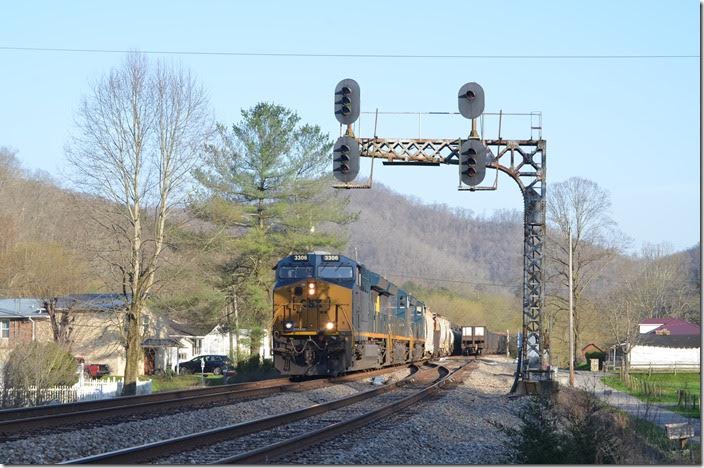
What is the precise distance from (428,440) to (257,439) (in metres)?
2.84

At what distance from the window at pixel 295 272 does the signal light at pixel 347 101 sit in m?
10.7

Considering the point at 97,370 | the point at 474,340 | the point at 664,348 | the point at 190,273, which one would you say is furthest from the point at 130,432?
the point at 664,348

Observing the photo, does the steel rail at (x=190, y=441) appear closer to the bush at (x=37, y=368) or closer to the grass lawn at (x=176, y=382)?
the bush at (x=37, y=368)

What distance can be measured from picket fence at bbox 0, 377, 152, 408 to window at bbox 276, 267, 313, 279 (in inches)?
226

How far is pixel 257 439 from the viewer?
13664 millimetres

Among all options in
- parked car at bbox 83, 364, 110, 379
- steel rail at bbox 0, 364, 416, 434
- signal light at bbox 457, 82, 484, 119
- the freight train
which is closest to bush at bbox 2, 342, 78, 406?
steel rail at bbox 0, 364, 416, 434

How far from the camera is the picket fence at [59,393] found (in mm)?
23250

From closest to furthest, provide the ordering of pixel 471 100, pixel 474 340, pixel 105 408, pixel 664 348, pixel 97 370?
pixel 105 408 → pixel 471 100 → pixel 97 370 → pixel 664 348 → pixel 474 340

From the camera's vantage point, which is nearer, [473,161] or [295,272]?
[473,161]

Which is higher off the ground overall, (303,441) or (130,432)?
(303,441)

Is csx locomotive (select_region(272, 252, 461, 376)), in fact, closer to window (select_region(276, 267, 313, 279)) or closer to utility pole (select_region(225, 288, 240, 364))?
window (select_region(276, 267, 313, 279))

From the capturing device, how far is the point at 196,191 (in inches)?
1671

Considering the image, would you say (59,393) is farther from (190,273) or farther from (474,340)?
(474,340)

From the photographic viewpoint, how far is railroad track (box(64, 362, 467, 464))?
1106cm
